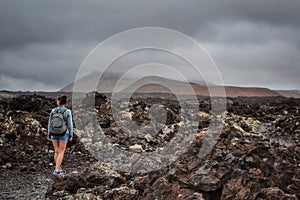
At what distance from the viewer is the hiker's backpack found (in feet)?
28.4

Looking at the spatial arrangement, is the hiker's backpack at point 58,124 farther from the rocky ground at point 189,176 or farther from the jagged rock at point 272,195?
the jagged rock at point 272,195

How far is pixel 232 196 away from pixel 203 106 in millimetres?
25463

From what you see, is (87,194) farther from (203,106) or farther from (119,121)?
(203,106)

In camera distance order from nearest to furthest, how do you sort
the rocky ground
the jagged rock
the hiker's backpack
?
the jagged rock
the rocky ground
the hiker's backpack

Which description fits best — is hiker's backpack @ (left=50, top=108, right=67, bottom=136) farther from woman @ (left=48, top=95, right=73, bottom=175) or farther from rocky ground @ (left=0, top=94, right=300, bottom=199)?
rocky ground @ (left=0, top=94, right=300, bottom=199)

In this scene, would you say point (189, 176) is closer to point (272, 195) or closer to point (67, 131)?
Result: point (272, 195)

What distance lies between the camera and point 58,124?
8.68 metres

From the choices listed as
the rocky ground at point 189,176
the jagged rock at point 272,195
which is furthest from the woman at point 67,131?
the jagged rock at point 272,195

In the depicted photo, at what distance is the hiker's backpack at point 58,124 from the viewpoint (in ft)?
28.4

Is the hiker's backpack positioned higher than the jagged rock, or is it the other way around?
the hiker's backpack

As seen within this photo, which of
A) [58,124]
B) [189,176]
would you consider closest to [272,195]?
[189,176]

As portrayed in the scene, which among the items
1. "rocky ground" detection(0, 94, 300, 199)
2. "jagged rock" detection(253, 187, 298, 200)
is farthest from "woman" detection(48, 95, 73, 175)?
"jagged rock" detection(253, 187, 298, 200)

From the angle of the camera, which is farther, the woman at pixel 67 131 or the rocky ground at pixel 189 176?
the woman at pixel 67 131

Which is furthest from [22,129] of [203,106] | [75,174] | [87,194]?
[203,106]
